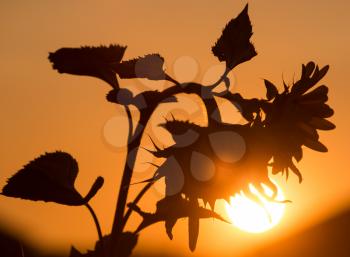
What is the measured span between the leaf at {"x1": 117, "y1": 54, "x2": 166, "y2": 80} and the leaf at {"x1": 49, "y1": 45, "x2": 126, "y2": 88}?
5cm

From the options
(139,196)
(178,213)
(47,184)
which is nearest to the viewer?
(178,213)

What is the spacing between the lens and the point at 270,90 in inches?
115

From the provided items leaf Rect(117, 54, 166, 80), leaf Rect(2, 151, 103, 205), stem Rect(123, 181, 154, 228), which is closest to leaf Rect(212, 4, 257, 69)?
leaf Rect(117, 54, 166, 80)

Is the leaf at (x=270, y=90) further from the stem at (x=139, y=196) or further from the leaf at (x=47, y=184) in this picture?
the leaf at (x=47, y=184)

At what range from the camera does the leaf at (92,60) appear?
9.71 ft

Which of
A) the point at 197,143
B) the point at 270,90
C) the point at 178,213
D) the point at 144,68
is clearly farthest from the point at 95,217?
the point at 270,90

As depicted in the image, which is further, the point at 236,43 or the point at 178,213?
the point at 236,43

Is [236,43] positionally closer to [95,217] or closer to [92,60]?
[92,60]

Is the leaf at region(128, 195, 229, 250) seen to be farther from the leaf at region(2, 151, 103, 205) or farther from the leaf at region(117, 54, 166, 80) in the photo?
the leaf at region(117, 54, 166, 80)

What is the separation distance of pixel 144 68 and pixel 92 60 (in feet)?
0.80

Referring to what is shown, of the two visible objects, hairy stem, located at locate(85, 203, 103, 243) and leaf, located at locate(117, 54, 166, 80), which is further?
leaf, located at locate(117, 54, 166, 80)

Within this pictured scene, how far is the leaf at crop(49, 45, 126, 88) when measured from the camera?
296cm

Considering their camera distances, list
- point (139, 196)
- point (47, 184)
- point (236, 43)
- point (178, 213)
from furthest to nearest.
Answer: point (236, 43)
point (47, 184)
point (139, 196)
point (178, 213)

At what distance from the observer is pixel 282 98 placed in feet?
9.39
